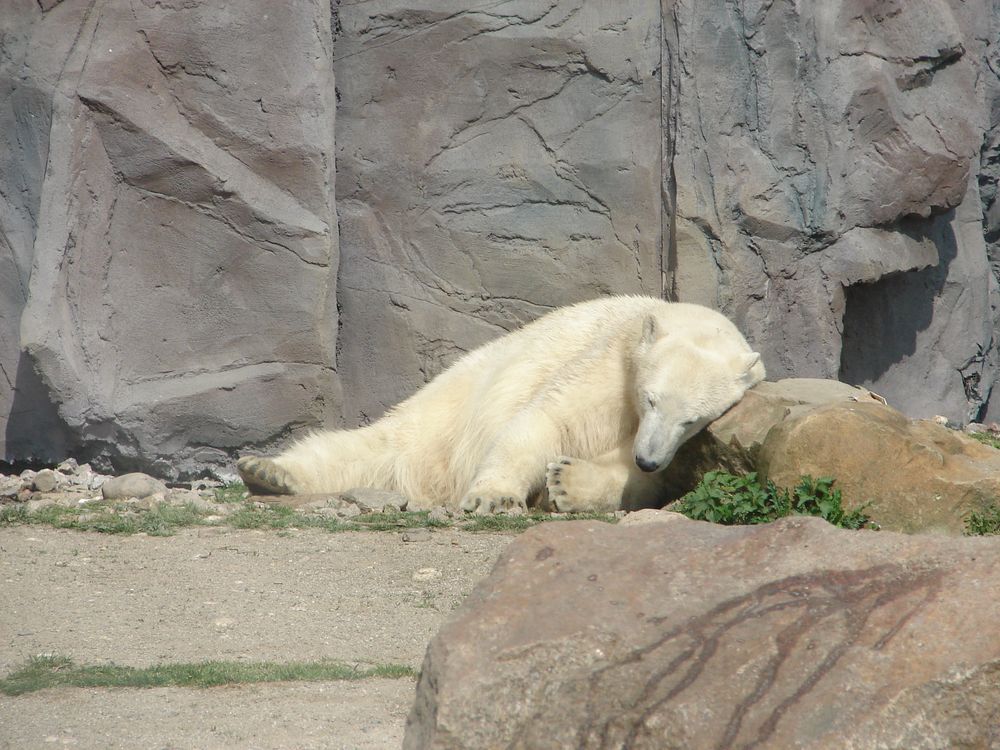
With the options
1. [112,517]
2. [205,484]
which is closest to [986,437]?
[205,484]

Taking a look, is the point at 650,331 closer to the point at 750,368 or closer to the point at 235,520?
the point at 750,368

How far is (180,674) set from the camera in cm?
348

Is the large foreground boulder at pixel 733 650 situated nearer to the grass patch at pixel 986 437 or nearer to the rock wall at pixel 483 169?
the rock wall at pixel 483 169

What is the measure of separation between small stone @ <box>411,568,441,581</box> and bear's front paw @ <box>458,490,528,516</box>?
119 cm

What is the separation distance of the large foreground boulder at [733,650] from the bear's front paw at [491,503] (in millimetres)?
3410

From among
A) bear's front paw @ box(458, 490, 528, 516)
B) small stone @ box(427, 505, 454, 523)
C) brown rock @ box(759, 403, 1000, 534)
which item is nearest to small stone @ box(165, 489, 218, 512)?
small stone @ box(427, 505, 454, 523)

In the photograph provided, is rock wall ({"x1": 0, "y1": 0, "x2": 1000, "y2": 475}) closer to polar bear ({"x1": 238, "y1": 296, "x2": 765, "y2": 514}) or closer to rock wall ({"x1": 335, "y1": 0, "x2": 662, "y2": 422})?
rock wall ({"x1": 335, "y1": 0, "x2": 662, "y2": 422})

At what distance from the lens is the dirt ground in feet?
10.0

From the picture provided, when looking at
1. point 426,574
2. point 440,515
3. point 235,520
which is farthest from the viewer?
point 440,515

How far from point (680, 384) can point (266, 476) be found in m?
2.45

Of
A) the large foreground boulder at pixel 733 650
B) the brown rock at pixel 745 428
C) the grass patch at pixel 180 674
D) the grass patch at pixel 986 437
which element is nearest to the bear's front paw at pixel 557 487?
the brown rock at pixel 745 428

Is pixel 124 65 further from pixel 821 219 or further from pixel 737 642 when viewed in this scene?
pixel 737 642

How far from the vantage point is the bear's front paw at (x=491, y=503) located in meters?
6.05

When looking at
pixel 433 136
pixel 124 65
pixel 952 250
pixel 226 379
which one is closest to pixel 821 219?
pixel 952 250
